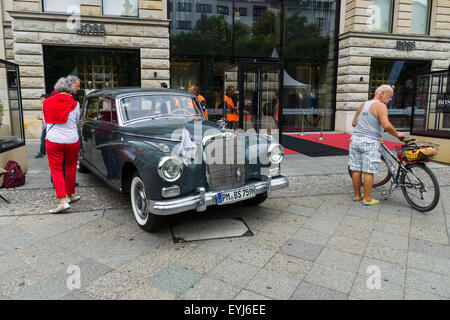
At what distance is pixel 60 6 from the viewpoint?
12305 millimetres

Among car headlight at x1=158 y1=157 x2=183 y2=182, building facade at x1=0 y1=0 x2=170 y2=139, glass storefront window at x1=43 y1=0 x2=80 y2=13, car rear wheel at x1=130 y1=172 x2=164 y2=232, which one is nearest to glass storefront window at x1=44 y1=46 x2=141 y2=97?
building facade at x1=0 y1=0 x2=170 y2=139

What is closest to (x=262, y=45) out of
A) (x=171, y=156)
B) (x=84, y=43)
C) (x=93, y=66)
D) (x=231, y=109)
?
(x=231, y=109)

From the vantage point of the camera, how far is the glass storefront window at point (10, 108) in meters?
6.59

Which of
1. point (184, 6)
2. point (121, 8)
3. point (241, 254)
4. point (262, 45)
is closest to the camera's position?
point (241, 254)

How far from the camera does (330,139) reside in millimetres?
13172

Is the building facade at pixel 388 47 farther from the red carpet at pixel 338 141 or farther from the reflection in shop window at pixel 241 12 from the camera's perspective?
the reflection in shop window at pixel 241 12

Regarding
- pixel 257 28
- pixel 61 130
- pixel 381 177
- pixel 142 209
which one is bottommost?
pixel 381 177

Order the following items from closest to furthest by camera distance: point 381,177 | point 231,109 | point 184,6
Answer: point 381,177, point 231,109, point 184,6

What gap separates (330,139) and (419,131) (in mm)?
4193

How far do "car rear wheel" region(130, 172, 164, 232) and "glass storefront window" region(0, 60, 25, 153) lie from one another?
3.65 m

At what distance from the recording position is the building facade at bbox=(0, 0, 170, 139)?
39.1 ft

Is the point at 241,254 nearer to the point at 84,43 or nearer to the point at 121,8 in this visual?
the point at 84,43

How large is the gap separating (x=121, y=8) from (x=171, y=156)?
11627 mm

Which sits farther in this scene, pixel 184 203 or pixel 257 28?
pixel 257 28
